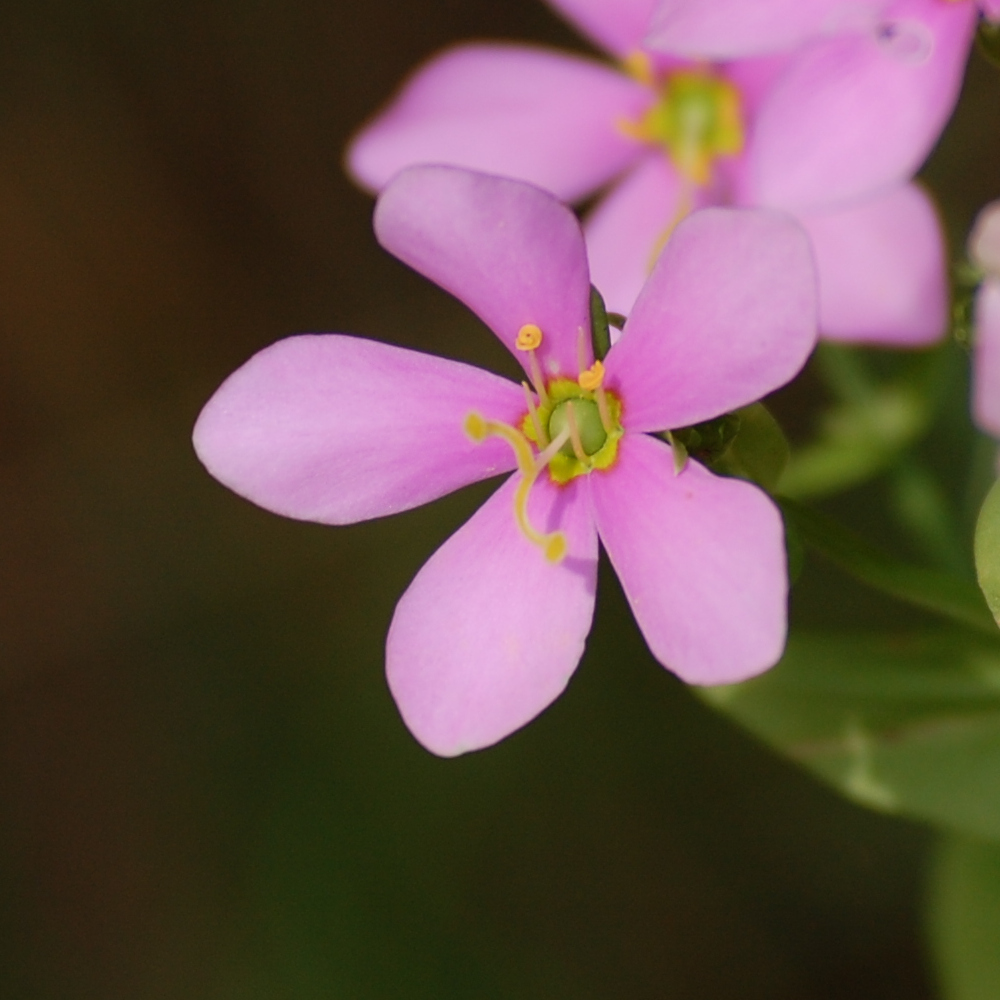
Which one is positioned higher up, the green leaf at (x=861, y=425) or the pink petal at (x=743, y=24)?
the pink petal at (x=743, y=24)

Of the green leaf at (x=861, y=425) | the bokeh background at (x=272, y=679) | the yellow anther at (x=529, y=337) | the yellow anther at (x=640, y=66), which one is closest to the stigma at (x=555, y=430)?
the yellow anther at (x=529, y=337)

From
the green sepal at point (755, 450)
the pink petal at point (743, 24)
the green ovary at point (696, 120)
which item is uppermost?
the pink petal at point (743, 24)

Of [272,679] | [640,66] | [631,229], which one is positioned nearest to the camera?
[631,229]

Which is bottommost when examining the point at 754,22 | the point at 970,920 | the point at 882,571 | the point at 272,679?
the point at 272,679

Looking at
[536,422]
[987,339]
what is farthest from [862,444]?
[536,422]

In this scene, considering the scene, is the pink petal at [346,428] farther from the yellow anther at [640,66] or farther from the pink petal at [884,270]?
the yellow anther at [640,66]

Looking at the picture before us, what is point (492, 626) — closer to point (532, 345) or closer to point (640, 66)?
point (532, 345)

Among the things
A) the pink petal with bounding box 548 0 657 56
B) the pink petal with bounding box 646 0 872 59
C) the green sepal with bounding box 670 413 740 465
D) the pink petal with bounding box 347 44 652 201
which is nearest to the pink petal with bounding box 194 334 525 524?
the green sepal with bounding box 670 413 740 465
